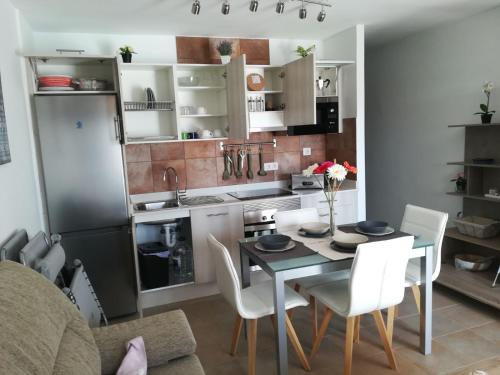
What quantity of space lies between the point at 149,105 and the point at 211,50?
0.89 m

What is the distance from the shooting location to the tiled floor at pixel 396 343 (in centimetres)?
240

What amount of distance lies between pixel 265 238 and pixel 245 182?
1653 millimetres

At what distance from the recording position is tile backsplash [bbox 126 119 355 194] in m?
3.72

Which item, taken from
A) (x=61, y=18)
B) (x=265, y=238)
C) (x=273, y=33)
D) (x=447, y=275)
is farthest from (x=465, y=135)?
(x=61, y=18)

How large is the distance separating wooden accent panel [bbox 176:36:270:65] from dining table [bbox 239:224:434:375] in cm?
206

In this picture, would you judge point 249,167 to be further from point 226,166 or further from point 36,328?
point 36,328

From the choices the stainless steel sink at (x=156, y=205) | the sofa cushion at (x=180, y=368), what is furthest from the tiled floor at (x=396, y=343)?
the stainless steel sink at (x=156, y=205)

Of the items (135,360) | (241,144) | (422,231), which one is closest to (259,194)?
(241,144)

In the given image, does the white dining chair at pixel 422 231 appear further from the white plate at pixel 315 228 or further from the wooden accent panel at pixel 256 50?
the wooden accent panel at pixel 256 50

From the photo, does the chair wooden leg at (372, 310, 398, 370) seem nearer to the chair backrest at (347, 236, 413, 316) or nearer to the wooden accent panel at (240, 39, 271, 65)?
the chair backrest at (347, 236, 413, 316)

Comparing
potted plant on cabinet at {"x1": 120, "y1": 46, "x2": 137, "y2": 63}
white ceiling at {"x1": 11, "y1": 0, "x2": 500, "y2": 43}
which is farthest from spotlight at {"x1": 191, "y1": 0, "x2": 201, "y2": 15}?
potted plant on cabinet at {"x1": 120, "y1": 46, "x2": 137, "y2": 63}

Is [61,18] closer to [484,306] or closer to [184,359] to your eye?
[184,359]

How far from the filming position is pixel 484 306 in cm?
308

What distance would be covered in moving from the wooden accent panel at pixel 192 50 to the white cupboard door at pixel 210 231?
4.87ft
